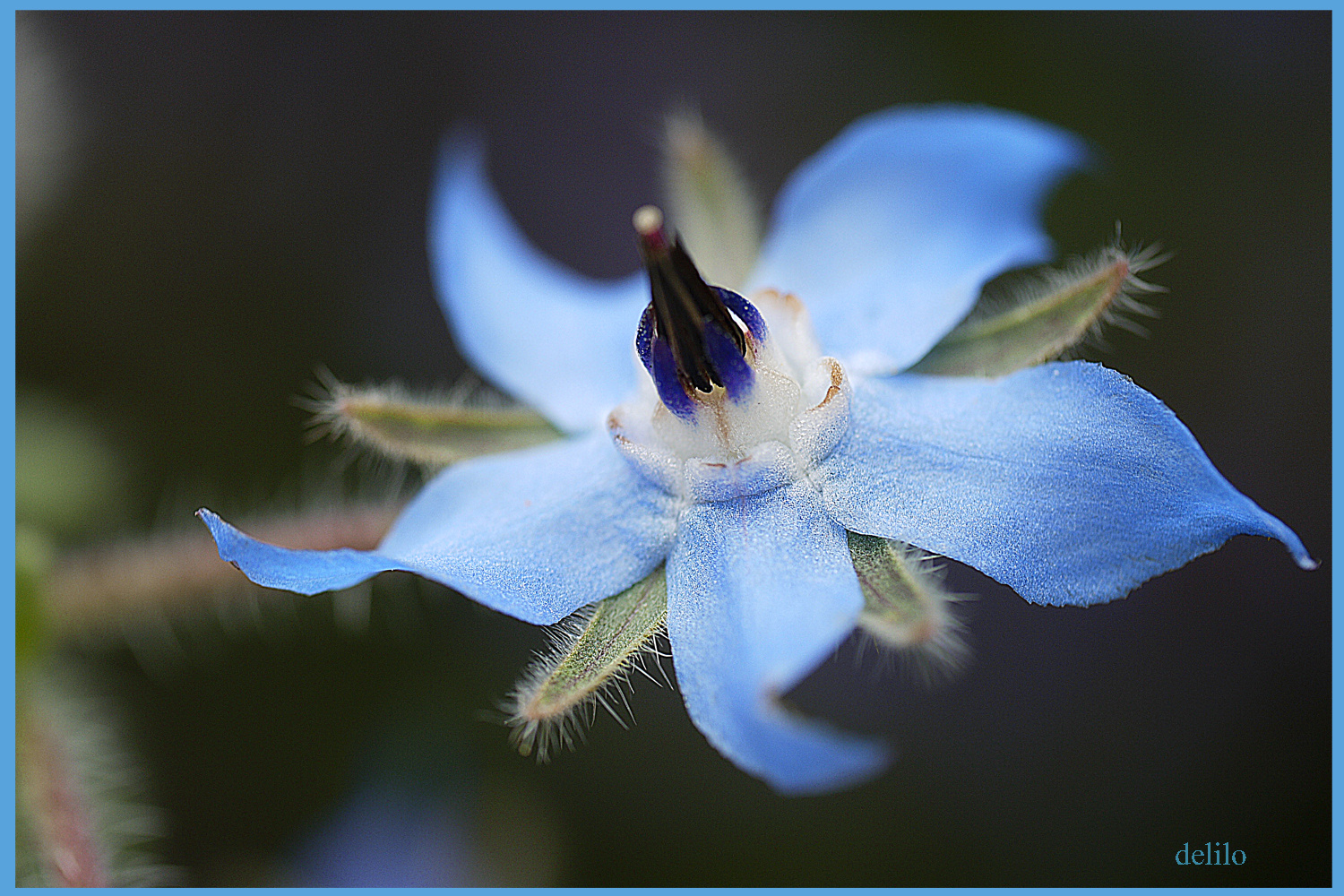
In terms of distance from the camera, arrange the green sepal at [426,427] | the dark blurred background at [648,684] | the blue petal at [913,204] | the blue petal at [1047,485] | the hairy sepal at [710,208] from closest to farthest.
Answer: the blue petal at [1047,485] < the green sepal at [426,427] < the blue petal at [913,204] < the hairy sepal at [710,208] < the dark blurred background at [648,684]

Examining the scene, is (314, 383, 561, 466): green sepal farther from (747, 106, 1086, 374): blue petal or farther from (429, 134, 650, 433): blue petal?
(747, 106, 1086, 374): blue petal

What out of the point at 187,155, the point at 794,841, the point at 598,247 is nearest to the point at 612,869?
the point at 794,841

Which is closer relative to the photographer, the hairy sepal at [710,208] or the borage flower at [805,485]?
the borage flower at [805,485]

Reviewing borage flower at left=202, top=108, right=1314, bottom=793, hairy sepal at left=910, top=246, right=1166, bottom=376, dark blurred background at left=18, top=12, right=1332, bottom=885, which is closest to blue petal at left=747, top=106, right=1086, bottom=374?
borage flower at left=202, top=108, right=1314, bottom=793

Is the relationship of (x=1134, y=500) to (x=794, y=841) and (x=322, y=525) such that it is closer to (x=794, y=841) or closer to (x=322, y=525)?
(x=322, y=525)

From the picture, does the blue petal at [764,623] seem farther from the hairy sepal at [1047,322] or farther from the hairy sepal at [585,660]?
the hairy sepal at [1047,322]

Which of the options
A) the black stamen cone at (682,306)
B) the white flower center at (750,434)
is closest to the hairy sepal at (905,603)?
the white flower center at (750,434)

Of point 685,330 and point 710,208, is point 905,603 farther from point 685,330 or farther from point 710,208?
point 710,208
